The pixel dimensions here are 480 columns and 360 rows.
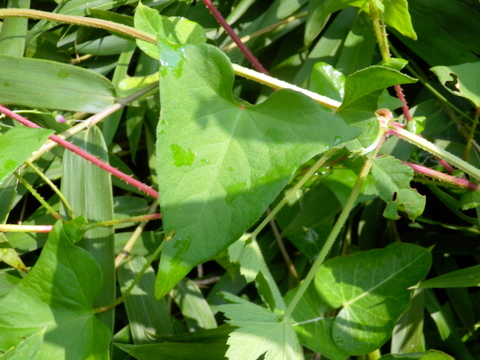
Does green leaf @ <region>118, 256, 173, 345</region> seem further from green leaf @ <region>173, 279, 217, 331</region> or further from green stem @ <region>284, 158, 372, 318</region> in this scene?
green stem @ <region>284, 158, 372, 318</region>

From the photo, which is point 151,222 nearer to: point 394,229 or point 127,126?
point 127,126

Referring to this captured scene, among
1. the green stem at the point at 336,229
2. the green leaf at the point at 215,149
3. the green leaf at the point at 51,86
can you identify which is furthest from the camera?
the green leaf at the point at 51,86

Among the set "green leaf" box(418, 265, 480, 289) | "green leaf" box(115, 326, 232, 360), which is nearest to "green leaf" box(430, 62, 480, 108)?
"green leaf" box(418, 265, 480, 289)

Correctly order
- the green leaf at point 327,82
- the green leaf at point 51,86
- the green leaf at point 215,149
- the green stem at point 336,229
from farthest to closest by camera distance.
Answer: the green leaf at point 51,86 → the green leaf at point 327,82 → the green stem at point 336,229 → the green leaf at point 215,149

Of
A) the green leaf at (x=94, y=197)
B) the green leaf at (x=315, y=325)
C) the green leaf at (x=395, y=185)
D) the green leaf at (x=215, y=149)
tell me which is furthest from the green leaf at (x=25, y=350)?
the green leaf at (x=395, y=185)

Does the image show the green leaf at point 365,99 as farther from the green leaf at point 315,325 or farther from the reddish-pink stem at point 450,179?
the green leaf at point 315,325

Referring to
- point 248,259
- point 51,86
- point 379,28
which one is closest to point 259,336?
point 248,259

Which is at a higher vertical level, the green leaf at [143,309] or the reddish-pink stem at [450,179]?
the reddish-pink stem at [450,179]

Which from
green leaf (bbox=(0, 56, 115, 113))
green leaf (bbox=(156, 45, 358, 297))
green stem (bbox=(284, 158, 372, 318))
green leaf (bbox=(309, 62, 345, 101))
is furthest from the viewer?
green leaf (bbox=(0, 56, 115, 113))
